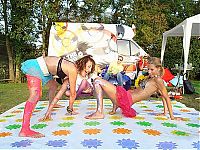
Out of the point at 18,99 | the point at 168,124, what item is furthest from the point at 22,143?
the point at 18,99

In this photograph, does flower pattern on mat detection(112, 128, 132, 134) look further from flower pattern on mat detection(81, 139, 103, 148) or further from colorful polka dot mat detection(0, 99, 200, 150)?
flower pattern on mat detection(81, 139, 103, 148)

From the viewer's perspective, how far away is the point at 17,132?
333cm

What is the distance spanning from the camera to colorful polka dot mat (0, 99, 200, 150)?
285cm

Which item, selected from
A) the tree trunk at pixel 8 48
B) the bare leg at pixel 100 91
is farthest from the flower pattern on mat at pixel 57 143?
the tree trunk at pixel 8 48

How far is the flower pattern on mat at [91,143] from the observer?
2.84 meters

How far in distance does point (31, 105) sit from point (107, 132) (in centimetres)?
85

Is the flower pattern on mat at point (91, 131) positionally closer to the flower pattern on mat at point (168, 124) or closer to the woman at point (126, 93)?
the woman at point (126, 93)

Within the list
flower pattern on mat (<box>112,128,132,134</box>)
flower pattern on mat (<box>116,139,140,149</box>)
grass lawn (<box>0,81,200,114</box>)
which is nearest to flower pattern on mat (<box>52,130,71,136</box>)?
flower pattern on mat (<box>112,128,132,134</box>)

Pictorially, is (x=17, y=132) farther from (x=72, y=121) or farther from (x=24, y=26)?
(x=24, y=26)

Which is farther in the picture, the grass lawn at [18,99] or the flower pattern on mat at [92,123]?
the grass lawn at [18,99]

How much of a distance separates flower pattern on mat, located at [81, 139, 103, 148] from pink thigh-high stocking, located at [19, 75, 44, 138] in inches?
19.6

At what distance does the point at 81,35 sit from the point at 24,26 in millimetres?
4377

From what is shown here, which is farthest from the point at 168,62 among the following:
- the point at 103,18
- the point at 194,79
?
the point at 103,18

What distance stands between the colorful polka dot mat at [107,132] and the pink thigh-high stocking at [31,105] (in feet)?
0.29
